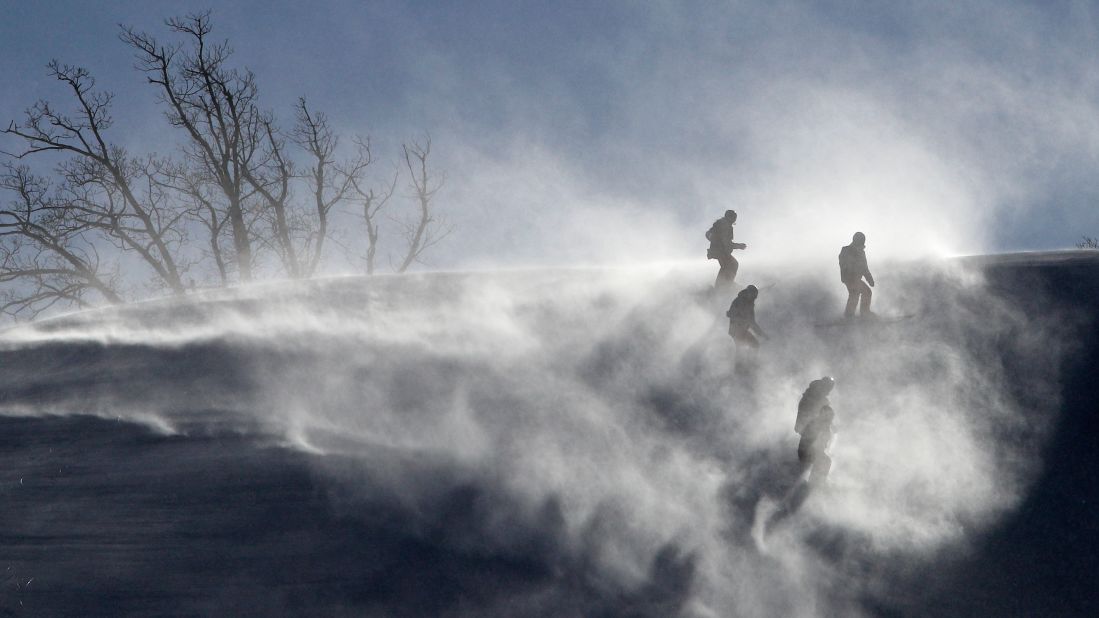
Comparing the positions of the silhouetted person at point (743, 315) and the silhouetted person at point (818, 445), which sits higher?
Answer: the silhouetted person at point (743, 315)

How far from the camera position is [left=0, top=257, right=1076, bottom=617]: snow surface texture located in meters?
12.7

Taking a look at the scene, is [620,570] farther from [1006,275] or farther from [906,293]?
[1006,275]

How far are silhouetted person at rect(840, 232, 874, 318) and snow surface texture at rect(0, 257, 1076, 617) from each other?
0.44 metres

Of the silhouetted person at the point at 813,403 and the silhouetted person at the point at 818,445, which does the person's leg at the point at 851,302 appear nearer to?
the silhouetted person at the point at 818,445

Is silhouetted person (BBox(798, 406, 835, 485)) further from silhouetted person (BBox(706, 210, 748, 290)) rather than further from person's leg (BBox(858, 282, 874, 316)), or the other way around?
silhouetted person (BBox(706, 210, 748, 290))

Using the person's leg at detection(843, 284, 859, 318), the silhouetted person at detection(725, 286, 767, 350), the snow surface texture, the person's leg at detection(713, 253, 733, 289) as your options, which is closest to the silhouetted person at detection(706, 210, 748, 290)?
the person's leg at detection(713, 253, 733, 289)

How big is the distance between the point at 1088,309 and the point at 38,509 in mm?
16301

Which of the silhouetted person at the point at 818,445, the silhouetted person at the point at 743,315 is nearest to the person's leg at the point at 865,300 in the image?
the silhouetted person at the point at 743,315

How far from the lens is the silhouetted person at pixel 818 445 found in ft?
45.2

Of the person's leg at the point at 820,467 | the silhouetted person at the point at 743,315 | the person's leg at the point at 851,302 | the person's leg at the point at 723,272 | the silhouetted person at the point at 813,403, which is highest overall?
the person's leg at the point at 723,272

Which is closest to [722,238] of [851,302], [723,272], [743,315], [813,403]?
[723,272]

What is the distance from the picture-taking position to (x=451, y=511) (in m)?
13.6

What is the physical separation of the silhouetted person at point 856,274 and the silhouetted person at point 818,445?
545cm

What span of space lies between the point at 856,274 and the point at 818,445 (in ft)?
19.3
